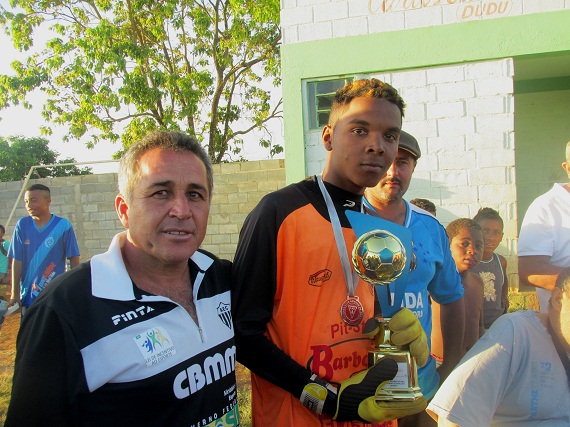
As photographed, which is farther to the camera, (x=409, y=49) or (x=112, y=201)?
(x=112, y=201)

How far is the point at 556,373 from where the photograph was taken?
2105 millimetres

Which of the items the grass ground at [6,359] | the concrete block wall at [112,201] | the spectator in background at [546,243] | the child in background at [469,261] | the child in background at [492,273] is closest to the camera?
the spectator in background at [546,243]

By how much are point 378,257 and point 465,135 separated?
5.73m

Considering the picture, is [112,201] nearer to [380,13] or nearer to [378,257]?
[380,13]

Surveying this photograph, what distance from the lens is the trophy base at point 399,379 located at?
1642mm

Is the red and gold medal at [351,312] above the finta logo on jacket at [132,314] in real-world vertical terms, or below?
below

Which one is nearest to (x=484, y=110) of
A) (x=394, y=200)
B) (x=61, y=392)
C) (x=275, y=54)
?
(x=394, y=200)

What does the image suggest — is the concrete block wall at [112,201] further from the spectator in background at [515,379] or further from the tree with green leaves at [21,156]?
the tree with green leaves at [21,156]

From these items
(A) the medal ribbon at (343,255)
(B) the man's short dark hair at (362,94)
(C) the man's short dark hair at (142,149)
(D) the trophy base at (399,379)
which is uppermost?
(B) the man's short dark hair at (362,94)

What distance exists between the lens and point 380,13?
699 centimetres

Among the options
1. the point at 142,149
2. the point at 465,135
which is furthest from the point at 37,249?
the point at 465,135

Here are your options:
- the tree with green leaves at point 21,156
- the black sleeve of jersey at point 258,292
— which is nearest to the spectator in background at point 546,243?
the black sleeve of jersey at point 258,292

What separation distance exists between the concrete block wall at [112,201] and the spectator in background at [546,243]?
22.3 ft

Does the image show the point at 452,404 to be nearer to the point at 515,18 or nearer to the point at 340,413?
the point at 340,413
